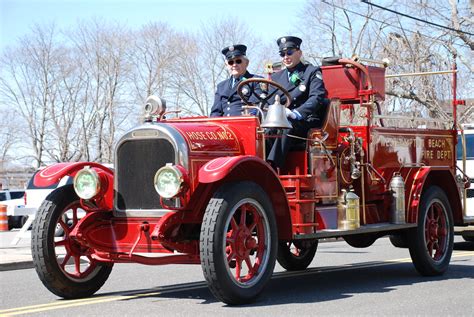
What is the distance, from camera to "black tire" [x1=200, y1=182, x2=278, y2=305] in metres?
7.32

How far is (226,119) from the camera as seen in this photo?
28.5 ft

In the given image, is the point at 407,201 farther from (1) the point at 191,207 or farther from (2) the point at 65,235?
(2) the point at 65,235

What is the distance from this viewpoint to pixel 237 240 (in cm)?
777

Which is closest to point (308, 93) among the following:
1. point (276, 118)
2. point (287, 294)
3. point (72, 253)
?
point (276, 118)

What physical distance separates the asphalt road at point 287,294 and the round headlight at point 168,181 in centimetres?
103

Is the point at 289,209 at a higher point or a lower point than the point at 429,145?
lower

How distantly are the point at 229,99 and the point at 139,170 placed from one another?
1899mm

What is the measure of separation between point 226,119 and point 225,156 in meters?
0.56

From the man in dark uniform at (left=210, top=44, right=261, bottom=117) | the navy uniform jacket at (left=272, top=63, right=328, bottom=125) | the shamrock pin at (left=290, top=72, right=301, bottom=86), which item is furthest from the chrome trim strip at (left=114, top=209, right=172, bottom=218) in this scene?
the shamrock pin at (left=290, top=72, right=301, bottom=86)

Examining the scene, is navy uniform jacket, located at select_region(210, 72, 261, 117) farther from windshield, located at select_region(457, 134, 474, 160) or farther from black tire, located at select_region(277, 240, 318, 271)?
windshield, located at select_region(457, 134, 474, 160)

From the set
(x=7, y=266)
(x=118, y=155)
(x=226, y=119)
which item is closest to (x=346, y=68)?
(x=226, y=119)

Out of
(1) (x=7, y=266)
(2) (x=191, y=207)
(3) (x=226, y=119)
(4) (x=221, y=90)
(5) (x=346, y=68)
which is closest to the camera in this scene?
(2) (x=191, y=207)

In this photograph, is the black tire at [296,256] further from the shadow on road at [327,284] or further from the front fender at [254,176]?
the front fender at [254,176]

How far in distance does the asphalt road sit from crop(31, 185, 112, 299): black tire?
0.16m
